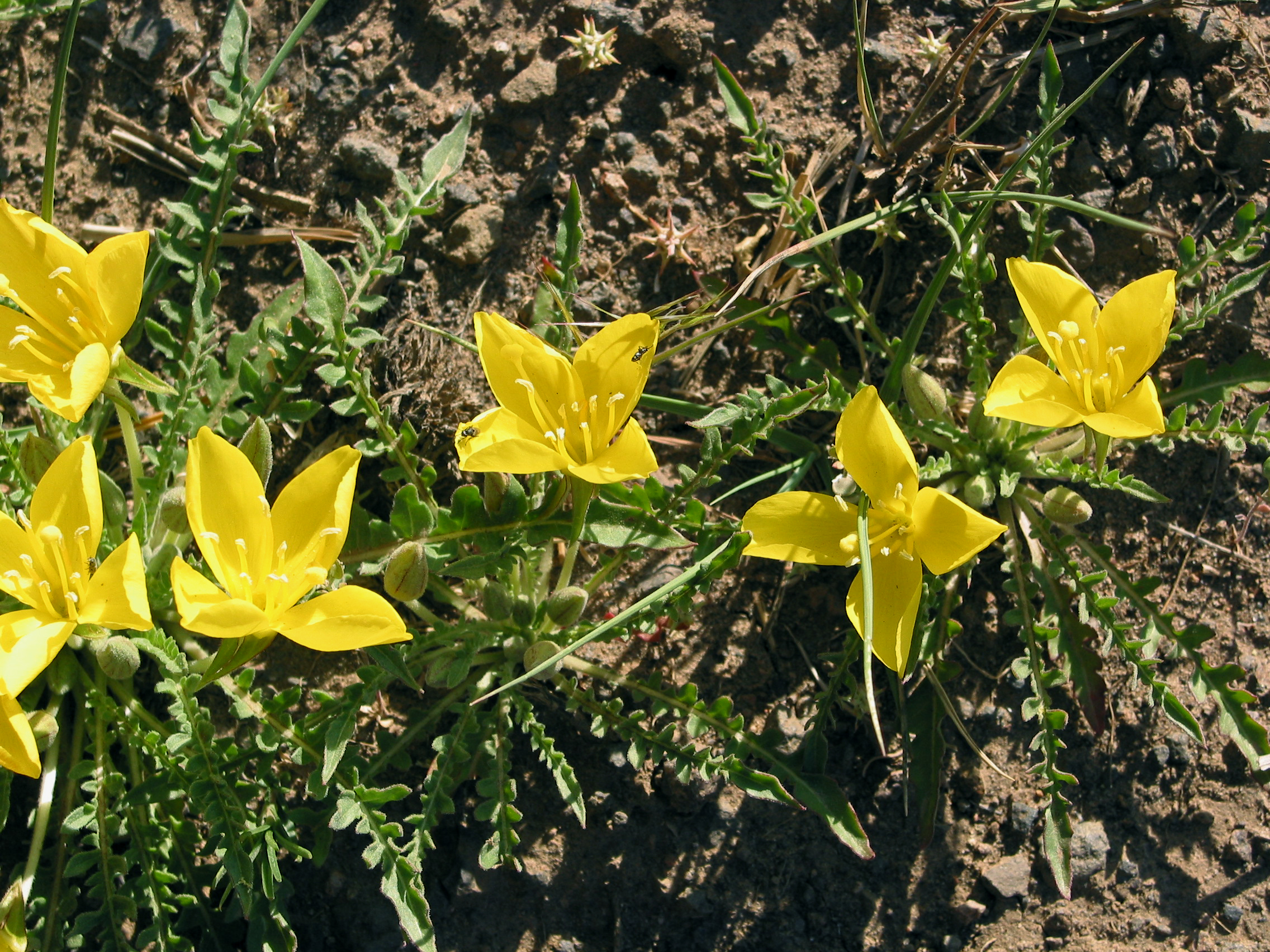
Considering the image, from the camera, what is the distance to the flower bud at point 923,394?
3.02 metres

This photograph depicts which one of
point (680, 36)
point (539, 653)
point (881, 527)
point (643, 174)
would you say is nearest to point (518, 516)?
point (539, 653)

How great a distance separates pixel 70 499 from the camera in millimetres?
2535

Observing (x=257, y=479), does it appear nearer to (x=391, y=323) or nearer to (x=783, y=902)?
(x=391, y=323)

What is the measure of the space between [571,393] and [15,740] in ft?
5.41

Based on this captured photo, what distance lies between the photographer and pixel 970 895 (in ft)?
10.6

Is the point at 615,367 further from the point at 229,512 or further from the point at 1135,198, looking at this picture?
the point at 1135,198

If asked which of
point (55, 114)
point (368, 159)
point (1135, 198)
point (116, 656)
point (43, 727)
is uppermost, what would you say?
point (55, 114)

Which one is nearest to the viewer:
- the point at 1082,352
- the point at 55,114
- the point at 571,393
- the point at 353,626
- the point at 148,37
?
the point at 353,626

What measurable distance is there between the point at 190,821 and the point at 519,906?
3.60 ft

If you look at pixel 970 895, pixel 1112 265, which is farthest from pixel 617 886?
pixel 1112 265

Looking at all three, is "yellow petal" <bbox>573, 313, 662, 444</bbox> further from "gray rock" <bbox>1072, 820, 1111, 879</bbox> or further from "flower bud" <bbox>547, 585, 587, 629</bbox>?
"gray rock" <bbox>1072, 820, 1111, 879</bbox>

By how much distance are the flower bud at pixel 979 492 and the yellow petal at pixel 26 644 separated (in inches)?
100

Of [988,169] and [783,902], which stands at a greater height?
[988,169]

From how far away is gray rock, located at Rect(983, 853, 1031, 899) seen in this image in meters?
3.21
